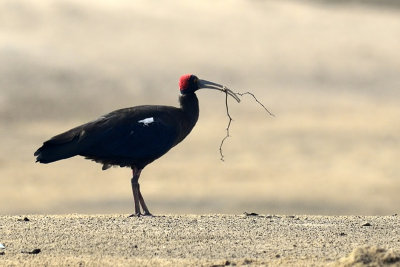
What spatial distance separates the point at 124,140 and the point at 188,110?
3.55 ft

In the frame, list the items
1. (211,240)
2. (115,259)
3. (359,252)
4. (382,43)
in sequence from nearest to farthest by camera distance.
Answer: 1. (359,252)
2. (115,259)
3. (211,240)
4. (382,43)

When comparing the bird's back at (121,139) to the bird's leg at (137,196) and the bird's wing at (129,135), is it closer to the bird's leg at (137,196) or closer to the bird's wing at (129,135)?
the bird's wing at (129,135)

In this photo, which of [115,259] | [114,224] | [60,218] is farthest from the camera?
[60,218]

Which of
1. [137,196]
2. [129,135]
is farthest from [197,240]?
[129,135]

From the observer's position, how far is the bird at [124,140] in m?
15.6

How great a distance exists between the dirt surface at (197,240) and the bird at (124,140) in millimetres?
665

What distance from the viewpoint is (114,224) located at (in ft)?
48.0

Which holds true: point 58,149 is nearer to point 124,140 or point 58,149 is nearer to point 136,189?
point 124,140

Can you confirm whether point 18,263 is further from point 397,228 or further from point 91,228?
point 397,228

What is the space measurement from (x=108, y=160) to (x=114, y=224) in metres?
1.40

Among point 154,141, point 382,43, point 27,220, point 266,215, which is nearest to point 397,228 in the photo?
point 266,215

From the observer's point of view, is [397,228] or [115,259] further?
[397,228]

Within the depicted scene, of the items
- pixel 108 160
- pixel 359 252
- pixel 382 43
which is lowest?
pixel 359 252

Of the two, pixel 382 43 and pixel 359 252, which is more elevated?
pixel 382 43
